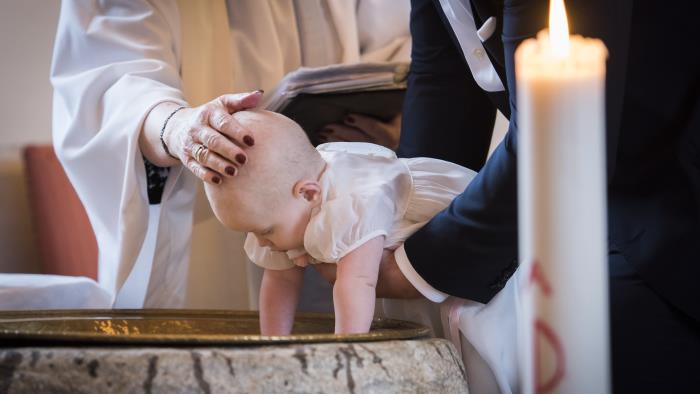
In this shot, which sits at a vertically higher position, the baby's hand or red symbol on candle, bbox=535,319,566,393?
red symbol on candle, bbox=535,319,566,393

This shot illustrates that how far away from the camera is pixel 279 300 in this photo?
1.51 metres

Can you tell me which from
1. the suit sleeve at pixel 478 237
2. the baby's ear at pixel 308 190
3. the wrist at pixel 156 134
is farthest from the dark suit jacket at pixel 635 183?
the wrist at pixel 156 134

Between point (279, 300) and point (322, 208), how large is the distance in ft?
0.58

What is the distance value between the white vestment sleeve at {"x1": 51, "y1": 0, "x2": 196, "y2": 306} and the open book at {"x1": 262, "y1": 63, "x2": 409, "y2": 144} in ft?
0.72

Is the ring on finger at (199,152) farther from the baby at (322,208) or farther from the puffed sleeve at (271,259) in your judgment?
the puffed sleeve at (271,259)

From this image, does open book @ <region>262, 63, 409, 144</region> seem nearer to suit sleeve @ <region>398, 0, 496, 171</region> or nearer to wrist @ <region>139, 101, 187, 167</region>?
suit sleeve @ <region>398, 0, 496, 171</region>

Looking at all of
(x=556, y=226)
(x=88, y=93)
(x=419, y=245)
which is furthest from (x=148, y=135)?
(x=556, y=226)

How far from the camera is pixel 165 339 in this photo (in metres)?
0.95

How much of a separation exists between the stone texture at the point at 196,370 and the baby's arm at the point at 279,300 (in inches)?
18.7

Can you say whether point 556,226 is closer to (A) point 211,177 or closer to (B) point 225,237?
(A) point 211,177

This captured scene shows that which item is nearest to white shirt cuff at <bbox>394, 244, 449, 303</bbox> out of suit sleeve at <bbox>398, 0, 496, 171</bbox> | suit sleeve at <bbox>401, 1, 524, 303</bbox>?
suit sleeve at <bbox>401, 1, 524, 303</bbox>

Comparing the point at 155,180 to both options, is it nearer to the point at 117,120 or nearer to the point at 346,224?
the point at 117,120

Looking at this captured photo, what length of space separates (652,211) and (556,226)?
0.85 m

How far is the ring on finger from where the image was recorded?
1.38 m
